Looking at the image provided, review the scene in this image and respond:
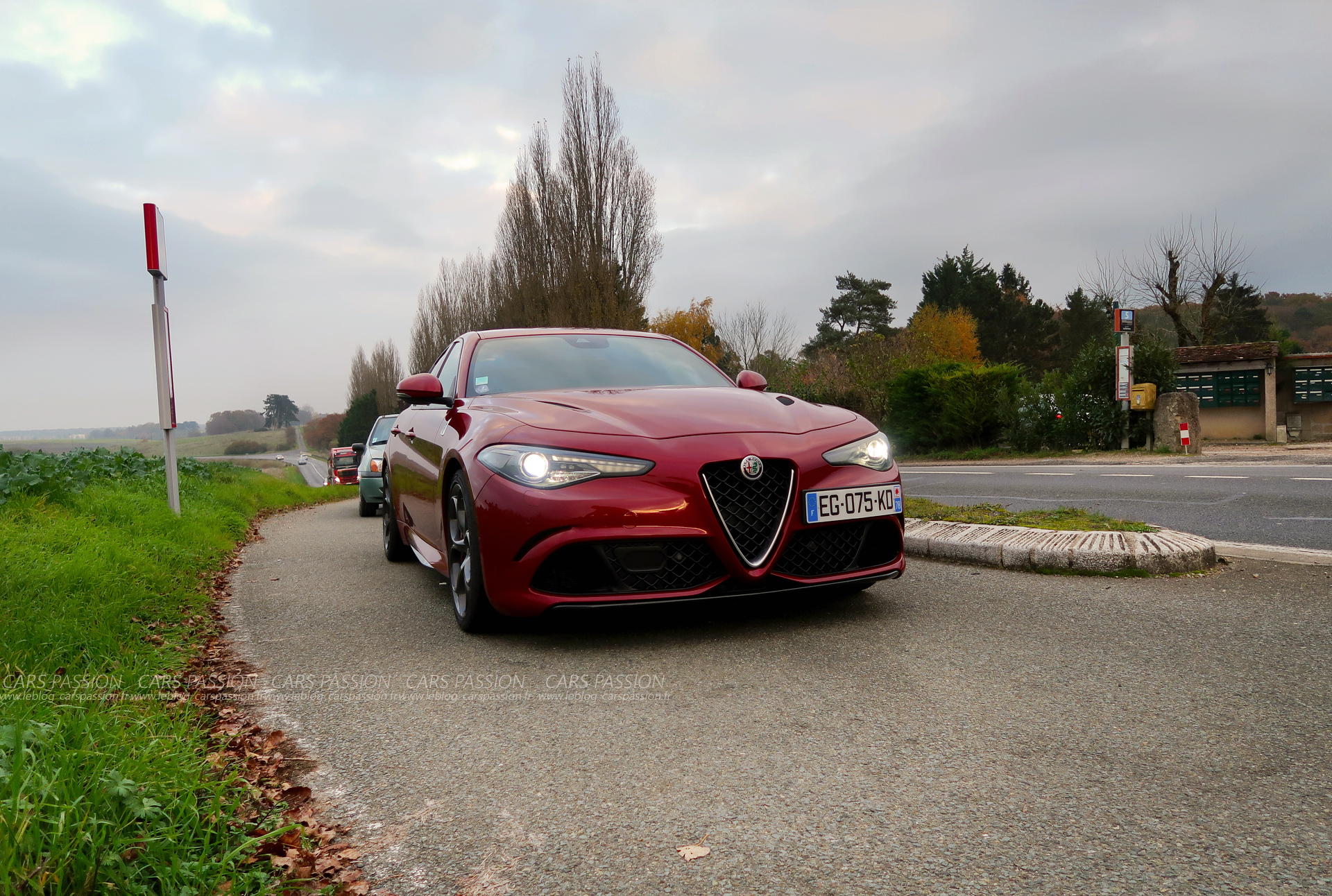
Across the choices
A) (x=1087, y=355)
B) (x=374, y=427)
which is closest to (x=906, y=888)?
(x=374, y=427)

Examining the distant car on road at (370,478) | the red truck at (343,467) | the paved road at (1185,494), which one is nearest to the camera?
the paved road at (1185,494)

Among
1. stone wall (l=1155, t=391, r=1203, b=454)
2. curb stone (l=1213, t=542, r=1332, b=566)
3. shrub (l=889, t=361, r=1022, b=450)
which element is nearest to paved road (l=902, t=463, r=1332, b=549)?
curb stone (l=1213, t=542, r=1332, b=566)

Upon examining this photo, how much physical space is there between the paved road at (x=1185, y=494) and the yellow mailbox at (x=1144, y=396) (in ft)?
15.2

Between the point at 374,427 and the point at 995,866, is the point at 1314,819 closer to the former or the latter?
the point at 995,866

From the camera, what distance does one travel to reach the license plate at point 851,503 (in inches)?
147

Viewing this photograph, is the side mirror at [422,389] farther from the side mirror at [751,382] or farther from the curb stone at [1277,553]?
the curb stone at [1277,553]

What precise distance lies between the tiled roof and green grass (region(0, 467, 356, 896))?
1115 inches

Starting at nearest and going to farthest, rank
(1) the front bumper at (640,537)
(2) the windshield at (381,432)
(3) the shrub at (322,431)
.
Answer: (1) the front bumper at (640,537) < (2) the windshield at (381,432) < (3) the shrub at (322,431)

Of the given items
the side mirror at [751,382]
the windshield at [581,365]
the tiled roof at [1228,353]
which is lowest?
the side mirror at [751,382]

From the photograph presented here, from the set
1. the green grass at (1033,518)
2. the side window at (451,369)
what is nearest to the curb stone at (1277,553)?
the green grass at (1033,518)

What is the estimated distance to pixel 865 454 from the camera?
4.00 metres

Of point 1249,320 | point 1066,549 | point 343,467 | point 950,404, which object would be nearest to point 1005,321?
point 1249,320

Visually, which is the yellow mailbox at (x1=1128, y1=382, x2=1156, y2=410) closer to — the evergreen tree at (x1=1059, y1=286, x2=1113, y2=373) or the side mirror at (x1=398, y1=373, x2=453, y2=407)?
the side mirror at (x1=398, y1=373, x2=453, y2=407)

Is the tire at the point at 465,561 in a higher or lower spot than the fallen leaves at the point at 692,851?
higher
